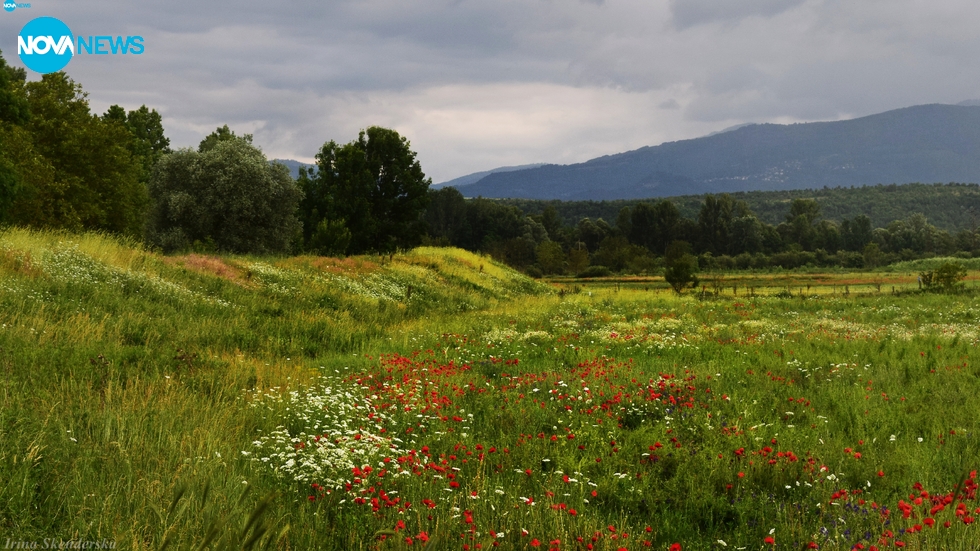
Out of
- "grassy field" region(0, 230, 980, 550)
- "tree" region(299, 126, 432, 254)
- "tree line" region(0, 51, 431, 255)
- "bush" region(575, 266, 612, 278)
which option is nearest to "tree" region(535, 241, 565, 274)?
"bush" region(575, 266, 612, 278)

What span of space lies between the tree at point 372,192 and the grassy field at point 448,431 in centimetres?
3454

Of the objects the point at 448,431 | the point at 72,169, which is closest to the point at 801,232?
the point at 72,169

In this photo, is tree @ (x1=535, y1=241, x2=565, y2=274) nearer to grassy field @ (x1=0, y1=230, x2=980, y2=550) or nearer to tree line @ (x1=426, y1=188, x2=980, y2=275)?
tree line @ (x1=426, y1=188, x2=980, y2=275)

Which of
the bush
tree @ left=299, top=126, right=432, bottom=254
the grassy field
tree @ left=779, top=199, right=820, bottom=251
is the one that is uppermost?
tree @ left=299, top=126, right=432, bottom=254

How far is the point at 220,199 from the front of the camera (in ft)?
122

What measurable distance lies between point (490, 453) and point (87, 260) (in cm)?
1627

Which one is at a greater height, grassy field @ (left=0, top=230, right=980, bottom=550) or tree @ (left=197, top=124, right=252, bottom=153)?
tree @ (left=197, top=124, right=252, bottom=153)

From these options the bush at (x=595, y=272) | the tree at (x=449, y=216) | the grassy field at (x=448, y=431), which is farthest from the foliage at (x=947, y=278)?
the tree at (x=449, y=216)

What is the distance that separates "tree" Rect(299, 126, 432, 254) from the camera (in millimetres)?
52812

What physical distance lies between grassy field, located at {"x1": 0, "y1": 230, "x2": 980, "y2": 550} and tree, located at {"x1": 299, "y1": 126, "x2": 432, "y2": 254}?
34539 mm

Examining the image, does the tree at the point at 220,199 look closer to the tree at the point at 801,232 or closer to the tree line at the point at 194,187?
the tree line at the point at 194,187

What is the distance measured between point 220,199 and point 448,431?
34151 millimetres

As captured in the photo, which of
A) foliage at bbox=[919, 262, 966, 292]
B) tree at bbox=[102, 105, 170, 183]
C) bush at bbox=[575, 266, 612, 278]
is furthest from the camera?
bush at bbox=[575, 266, 612, 278]

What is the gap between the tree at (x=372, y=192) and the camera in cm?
5281
